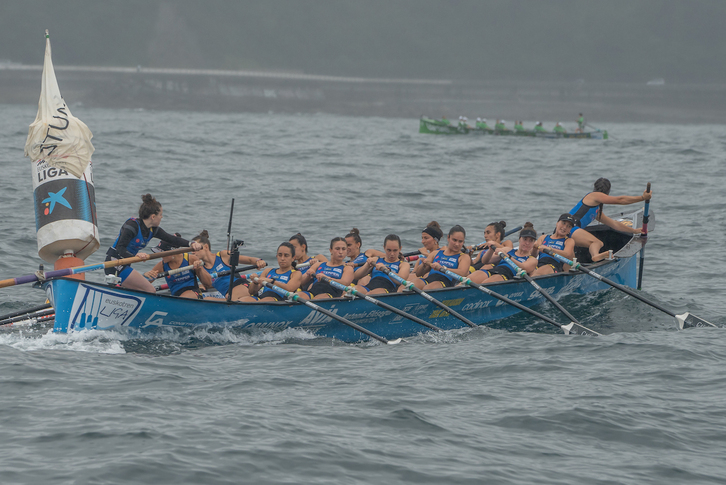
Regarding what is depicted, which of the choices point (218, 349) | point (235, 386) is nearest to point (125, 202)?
point (218, 349)

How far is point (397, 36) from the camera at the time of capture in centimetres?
12594

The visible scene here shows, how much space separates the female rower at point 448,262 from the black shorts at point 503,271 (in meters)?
0.74

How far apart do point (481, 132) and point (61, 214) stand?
48093mm

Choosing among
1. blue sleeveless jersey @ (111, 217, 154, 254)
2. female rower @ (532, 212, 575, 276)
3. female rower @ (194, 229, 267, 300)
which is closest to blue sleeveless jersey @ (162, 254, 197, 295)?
female rower @ (194, 229, 267, 300)

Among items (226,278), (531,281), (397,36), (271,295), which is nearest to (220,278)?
(226,278)

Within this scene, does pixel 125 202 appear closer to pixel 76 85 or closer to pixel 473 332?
pixel 473 332

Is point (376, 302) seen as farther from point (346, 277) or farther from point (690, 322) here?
point (690, 322)

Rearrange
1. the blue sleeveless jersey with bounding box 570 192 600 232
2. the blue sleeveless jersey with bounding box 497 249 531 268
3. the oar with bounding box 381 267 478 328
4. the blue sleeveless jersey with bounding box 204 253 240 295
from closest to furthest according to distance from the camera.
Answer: the oar with bounding box 381 267 478 328 → the blue sleeveless jersey with bounding box 204 253 240 295 → the blue sleeveless jersey with bounding box 497 249 531 268 → the blue sleeveless jersey with bounding box 570 192 600 232

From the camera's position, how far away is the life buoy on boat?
10578 mm

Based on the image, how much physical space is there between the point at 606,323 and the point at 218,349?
20.8 feet

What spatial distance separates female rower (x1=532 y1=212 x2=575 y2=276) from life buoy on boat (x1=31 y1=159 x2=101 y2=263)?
23.8ft

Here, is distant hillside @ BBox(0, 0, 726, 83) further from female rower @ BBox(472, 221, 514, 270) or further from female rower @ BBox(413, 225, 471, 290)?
female rower @ BBox(413, 225, 471, 290)

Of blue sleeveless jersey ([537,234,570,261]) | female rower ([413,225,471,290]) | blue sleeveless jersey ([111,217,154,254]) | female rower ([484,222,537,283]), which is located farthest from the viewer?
blue sleeveless jersey ([537,234,570,261])

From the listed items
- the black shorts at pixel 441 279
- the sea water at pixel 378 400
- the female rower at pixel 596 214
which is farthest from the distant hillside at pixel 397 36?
the black shorts at pixel 441 279
